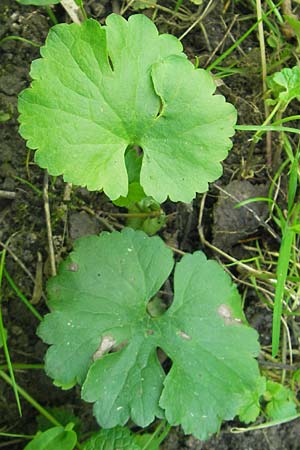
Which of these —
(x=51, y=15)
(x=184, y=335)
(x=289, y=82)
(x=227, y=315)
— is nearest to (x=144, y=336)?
(x=184, y=335)

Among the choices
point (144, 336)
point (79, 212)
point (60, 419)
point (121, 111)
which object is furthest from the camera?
point (79, 212)

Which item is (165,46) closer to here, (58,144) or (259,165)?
(58,144)

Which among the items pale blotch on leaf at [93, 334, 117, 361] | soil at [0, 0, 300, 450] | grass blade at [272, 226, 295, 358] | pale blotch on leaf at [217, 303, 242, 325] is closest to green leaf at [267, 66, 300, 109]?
soil at [0, 0, 300, 450]

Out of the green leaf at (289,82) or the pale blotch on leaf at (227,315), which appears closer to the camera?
the pale blotch on leaf at (227,315)

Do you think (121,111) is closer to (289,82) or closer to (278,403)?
(289,82)

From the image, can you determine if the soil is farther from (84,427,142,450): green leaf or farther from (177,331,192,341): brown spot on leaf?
(177,331,192,341): brown spot on leaf

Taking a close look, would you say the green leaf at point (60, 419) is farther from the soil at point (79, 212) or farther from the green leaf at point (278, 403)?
the green leaf at point (278, 403)

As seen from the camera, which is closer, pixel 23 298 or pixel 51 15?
pixel 23 298

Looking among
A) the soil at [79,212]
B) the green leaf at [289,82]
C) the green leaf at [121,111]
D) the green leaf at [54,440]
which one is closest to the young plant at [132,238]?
the green leaf at [121,111]
